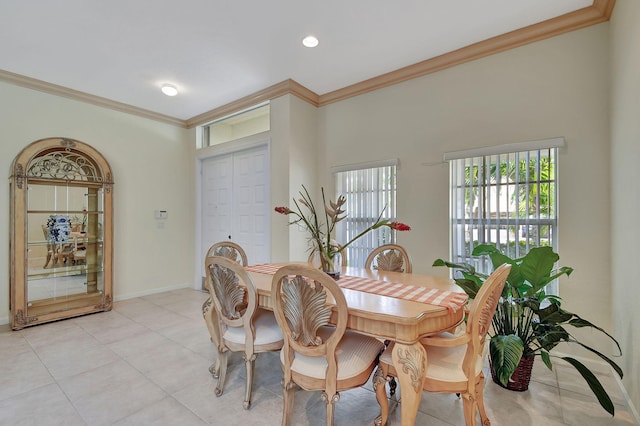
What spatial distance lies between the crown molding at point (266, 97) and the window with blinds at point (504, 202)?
2066 mm

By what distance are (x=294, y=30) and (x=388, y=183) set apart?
6.17 feet

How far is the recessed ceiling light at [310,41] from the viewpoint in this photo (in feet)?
9.03

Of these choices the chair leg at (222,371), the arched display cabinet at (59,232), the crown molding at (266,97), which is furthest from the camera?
the crown molding at (266,97)

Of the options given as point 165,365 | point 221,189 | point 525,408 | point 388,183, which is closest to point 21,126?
point 221,189

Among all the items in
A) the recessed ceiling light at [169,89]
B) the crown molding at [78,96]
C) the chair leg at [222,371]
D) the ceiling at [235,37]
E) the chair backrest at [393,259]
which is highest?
the ceiling at [235,37]

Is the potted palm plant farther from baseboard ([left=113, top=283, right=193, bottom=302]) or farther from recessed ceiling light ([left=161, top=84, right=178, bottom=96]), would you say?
baseboard ([left=113, top=283, right=193, bottom=302])

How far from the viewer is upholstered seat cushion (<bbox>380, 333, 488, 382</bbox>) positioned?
149 centimetres

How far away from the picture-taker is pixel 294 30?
2.64 metres

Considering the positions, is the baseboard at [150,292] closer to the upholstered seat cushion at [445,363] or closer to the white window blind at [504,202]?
the upholstered seat cushion at [445,363]

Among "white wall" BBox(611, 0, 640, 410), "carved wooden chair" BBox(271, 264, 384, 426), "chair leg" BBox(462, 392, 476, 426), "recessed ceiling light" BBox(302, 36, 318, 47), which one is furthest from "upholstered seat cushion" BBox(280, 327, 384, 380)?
"recessed ceiling light" BBox(302, 36, 318, 47)

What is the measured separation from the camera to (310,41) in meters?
2.79

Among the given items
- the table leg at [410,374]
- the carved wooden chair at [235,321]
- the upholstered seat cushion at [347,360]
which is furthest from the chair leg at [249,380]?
the table leg at [410,374]

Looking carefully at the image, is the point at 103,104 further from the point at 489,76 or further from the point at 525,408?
the point at 525,408

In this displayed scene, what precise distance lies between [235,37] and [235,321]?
2500mm
